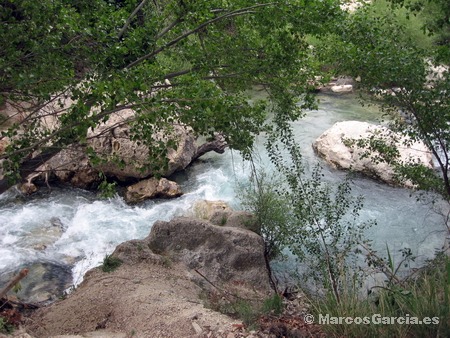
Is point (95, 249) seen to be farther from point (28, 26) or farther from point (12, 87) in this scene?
point (28, 26)

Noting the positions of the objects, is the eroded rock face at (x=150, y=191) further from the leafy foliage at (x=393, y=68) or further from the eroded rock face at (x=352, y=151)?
the leafy foliage at (x=393, y=68)

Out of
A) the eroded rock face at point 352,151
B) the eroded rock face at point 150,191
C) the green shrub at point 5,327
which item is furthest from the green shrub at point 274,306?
the eroded rock face at point 352,151

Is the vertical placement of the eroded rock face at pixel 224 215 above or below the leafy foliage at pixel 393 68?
below

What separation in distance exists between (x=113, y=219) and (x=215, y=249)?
3.52m

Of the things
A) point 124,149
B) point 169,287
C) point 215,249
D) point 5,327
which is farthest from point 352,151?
point 5,327

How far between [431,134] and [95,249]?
6572mm

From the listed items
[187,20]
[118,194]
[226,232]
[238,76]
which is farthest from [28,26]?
[118,194]

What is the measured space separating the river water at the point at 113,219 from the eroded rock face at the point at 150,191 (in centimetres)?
19

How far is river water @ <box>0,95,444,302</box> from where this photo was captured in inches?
372

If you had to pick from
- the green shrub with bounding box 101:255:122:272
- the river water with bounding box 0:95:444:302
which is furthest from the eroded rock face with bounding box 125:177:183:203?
the green shrub with bounding box 101:255:122:272

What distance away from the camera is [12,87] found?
5.62 m

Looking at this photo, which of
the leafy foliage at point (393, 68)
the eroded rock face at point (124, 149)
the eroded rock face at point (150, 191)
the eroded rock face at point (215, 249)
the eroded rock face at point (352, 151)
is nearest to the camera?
the leafy foliage at point (393, 68)

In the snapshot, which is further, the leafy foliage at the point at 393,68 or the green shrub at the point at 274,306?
the leafy foliage at the point at 393,68

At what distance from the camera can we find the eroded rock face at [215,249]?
809 cm
